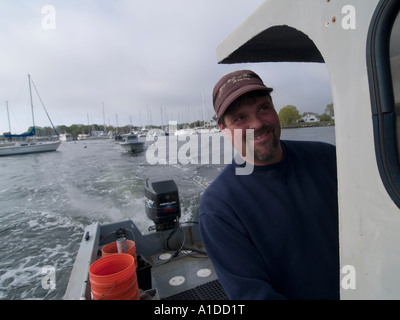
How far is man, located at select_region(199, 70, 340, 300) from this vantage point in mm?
1222

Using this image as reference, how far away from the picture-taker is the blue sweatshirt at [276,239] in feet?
3.97

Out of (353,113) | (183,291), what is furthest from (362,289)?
(183,291)

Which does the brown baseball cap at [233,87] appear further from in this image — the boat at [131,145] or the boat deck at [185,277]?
the boat at [131,145]

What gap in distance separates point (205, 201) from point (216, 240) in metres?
0.21

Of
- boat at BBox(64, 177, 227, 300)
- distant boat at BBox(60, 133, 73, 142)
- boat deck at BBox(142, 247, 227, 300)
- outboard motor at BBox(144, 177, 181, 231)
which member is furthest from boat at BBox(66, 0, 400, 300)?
distant boat at BBox(60, 133, 73, 142)

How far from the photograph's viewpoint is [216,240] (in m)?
1.25

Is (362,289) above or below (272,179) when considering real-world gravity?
below

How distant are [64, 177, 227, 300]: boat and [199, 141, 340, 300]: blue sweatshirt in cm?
149

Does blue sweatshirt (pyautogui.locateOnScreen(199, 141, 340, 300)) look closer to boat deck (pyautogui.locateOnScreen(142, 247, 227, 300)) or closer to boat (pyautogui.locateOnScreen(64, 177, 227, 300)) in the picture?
boat (pyautogui.locateOnScreen(64, 177, 227, 300))

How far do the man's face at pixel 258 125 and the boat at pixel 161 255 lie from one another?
1.77m

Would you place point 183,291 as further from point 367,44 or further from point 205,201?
point 367,44
